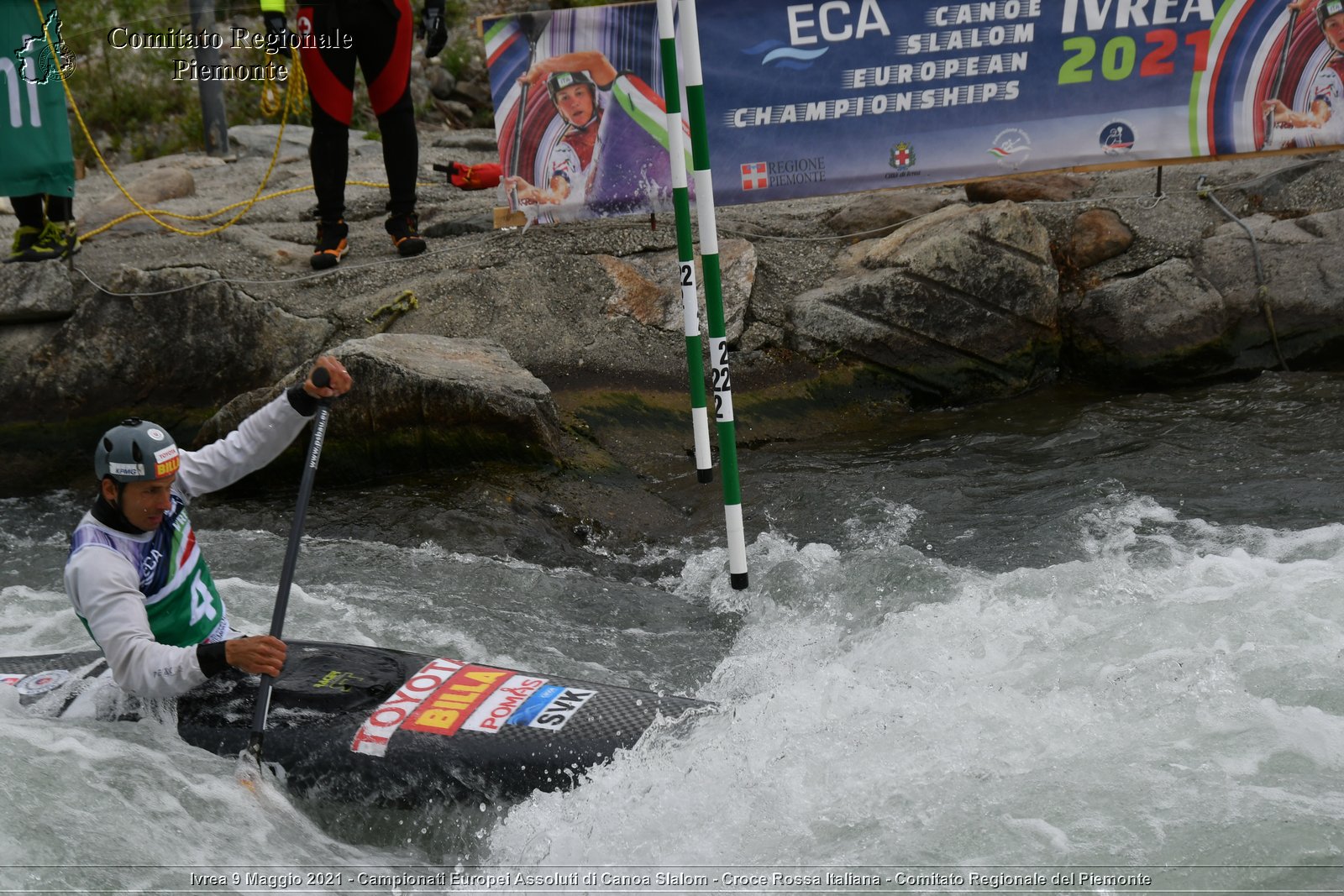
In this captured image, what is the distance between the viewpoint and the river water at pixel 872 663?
3.15 m

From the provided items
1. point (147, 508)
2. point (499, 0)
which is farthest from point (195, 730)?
point (499, 0)

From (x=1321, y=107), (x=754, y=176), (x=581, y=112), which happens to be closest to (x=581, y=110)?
(x=581, y=112)

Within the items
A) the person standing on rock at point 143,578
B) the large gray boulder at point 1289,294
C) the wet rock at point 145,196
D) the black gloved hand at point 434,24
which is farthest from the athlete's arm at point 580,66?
the person standing on rock at point 143,578

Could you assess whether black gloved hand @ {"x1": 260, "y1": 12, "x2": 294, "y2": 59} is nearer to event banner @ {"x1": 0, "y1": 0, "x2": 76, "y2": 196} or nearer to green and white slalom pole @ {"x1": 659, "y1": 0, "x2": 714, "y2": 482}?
event banner @ {"x1": 0, "y1": 0, "x2": 76, "y2": 196}

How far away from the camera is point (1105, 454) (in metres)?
5.93

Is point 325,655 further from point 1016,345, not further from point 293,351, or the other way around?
point 1016,345

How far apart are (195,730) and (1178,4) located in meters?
6.13

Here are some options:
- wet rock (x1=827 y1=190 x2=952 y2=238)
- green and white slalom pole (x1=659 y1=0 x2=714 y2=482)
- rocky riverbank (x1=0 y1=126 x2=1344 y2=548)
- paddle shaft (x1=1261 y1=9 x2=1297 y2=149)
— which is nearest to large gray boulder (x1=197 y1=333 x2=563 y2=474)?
rocky riverbank (x1=0 y1=126 x2=1344 y2=548)

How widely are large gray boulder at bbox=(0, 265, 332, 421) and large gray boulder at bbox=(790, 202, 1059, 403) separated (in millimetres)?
2812

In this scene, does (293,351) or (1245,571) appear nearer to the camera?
(1245,571)

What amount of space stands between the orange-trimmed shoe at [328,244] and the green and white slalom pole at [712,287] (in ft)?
10.3

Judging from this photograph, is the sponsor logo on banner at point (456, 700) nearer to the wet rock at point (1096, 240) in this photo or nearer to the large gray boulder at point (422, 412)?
the large gray boulder at point (422, 412)

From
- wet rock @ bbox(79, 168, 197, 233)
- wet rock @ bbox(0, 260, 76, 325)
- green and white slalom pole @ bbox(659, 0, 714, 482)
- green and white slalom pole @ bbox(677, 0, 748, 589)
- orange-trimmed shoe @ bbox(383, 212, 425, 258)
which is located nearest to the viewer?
green and white slalom pole @ bbox(677, 0, 748, 589)

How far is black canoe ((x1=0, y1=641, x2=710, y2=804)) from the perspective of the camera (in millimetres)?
3418
